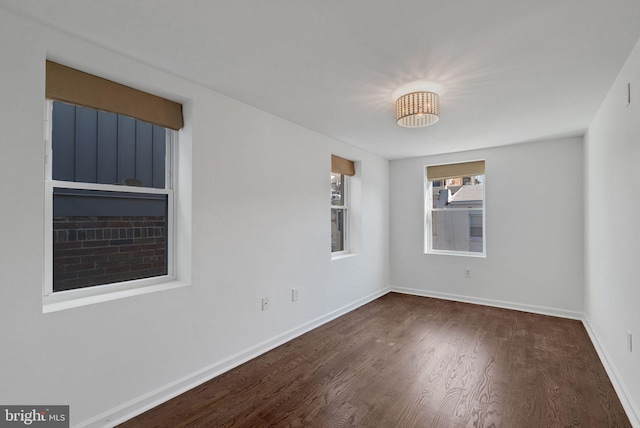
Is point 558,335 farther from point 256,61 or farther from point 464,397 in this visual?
point 256,61

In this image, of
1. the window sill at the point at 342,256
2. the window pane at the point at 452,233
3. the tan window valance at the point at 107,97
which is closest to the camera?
the tan window valance at the point at 107,97

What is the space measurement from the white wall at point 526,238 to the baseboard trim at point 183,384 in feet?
8.28

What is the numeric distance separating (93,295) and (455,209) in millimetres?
4719

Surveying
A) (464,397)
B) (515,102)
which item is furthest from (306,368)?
(515,102)

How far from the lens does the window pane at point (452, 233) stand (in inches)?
→ 189

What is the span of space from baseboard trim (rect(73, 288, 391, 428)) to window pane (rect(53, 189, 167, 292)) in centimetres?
81

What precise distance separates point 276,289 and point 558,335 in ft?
10.2

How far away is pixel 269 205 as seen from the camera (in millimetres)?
3084

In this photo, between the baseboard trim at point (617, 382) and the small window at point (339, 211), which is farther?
the small window at point (339, 211)

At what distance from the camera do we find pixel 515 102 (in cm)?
277

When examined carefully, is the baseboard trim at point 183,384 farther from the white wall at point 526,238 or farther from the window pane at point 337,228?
the white wall at point 526,238

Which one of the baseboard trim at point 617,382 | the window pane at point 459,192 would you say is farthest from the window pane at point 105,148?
the window pane at point 459,192
